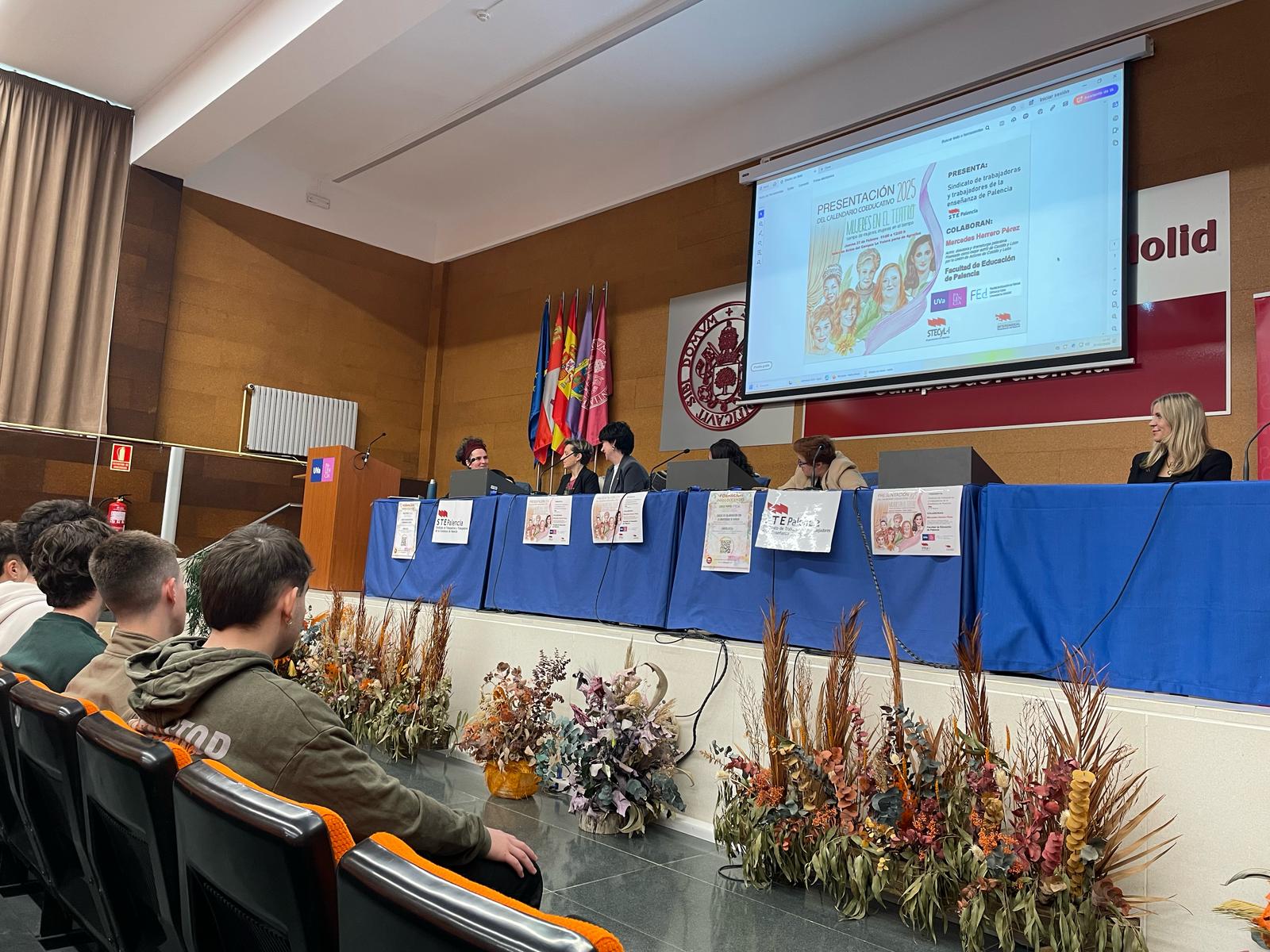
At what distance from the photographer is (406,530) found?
5.46 m

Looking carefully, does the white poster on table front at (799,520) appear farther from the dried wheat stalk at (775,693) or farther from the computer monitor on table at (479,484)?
the computer monitor on table at (479,484)

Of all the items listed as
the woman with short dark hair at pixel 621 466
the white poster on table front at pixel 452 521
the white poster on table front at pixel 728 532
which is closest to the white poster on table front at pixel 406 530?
the white poster on table front at pixel 452 521

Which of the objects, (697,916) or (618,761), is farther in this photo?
(618,761)

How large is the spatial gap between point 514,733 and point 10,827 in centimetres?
183

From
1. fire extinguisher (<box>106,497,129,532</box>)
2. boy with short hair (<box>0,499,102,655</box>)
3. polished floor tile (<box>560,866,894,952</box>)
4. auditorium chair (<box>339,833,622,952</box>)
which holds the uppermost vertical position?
fire extinguisher (<box>106,497,129,532</box>)

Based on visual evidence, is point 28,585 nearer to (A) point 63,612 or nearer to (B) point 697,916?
(A) point 63,612

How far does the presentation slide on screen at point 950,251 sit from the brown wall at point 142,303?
16.7 ft

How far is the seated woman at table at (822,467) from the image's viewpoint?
4.59 m

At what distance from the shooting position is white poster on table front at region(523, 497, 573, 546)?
4445 mm

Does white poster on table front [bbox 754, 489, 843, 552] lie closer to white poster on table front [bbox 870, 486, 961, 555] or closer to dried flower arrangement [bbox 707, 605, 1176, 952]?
white poster on table front [bbox 870, 486, 961, 555]

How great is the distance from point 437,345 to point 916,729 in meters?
Result: 8.07

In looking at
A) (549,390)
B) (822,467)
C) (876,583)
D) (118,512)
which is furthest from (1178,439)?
(118,512)

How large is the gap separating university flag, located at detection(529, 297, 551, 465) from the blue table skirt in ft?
11.8

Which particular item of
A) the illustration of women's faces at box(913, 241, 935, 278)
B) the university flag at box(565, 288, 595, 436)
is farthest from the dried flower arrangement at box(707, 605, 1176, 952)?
the university flag at box(565, 288, 595, 436)
